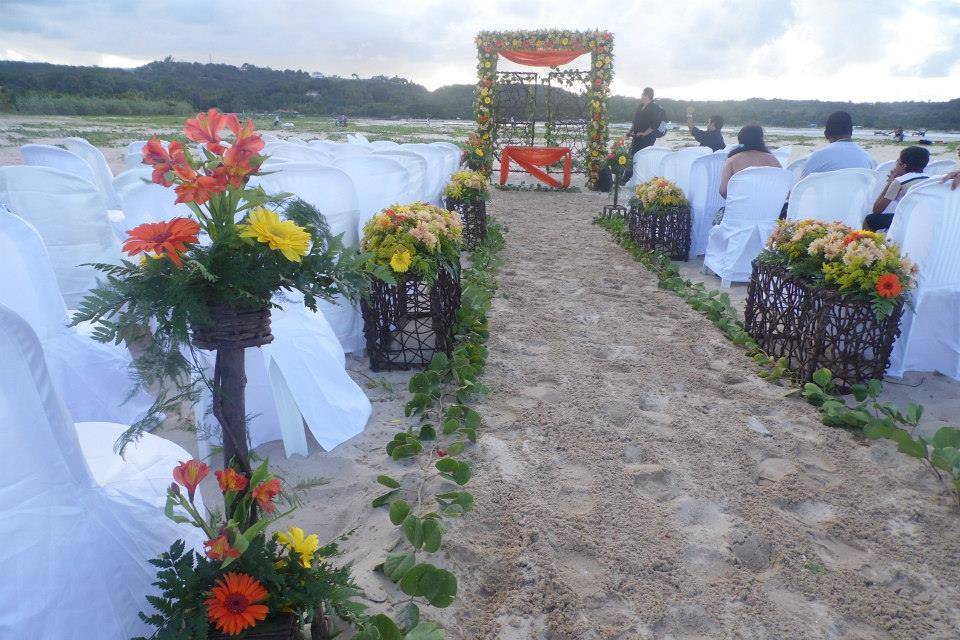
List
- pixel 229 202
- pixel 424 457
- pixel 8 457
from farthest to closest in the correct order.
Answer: pixel 424 457 < pixel 229 202 < pixel 8 457

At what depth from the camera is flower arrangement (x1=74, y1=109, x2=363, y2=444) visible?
3.68 feet

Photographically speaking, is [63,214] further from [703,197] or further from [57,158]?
[703,197]

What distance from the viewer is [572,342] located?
375 centimetres

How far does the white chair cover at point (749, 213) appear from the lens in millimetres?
4902

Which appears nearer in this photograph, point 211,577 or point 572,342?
point 211,577

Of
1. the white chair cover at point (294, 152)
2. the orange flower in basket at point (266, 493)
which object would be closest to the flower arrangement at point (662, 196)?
the white chair cover at point (294, 152)

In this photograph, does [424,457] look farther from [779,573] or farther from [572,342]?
[572,342]

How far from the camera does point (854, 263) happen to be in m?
2.94

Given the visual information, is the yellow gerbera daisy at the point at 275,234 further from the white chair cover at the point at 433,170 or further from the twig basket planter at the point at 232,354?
the white chair cover at the point at 433,170

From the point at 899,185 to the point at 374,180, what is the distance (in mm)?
3525

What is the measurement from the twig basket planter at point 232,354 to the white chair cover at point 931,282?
3150mm

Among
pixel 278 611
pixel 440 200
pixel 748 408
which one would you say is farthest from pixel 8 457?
pixel 440 200

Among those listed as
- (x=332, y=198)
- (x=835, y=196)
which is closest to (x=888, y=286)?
(x=835, y=196)

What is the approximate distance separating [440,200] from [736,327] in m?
3.89
